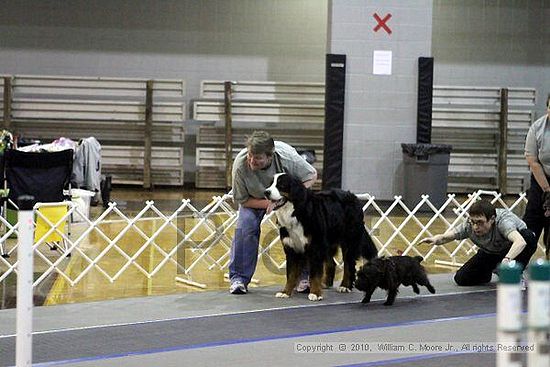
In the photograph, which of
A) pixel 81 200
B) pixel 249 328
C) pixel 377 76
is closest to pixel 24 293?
pixel 249 328

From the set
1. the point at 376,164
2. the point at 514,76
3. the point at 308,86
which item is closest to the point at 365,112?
the point at 376,164

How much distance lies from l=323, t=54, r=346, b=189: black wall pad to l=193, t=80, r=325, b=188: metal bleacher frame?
5.33 ft

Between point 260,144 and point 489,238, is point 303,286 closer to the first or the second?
point 260,144

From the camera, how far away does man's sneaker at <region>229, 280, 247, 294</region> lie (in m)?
5.20

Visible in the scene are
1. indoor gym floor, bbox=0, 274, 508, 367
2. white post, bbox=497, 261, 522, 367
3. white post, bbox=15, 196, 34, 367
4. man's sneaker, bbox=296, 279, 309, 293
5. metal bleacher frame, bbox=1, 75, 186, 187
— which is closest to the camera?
white post, bbox=497, 261, 522, 367

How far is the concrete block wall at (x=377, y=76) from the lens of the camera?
10.7m

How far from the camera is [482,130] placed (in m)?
12.7

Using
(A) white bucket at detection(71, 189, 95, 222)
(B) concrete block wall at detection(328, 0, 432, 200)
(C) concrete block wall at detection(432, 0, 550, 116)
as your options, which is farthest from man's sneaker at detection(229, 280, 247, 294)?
(C) concrete block wall at detection(432, 0, 550, 116)

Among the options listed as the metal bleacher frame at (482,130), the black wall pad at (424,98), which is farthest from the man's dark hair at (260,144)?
the metal bleacher frame at (482,130)

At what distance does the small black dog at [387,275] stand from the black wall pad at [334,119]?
5771 mm

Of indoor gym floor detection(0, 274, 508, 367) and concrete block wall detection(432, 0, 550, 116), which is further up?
concrete block wall detection(432, 0, 550, 116)

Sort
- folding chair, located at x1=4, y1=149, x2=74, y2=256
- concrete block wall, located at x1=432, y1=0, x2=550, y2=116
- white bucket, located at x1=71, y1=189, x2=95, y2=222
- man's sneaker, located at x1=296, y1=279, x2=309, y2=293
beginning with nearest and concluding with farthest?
man's sneaker, located at x1=296, y1=279, x2=309, y2=293
folding chair, located at x1=4, y1=149, x2=74, y2=256
white bucket, located at x1=71, y1=189, x2=95, y2=222
concrete block wall, located at x1=432, y1=0, x2=550, y2=116

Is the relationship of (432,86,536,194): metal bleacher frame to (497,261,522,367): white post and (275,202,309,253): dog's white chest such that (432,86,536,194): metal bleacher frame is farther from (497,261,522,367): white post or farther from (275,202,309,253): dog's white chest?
(497,261,522,367): white post

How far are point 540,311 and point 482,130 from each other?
11051 millimetres
